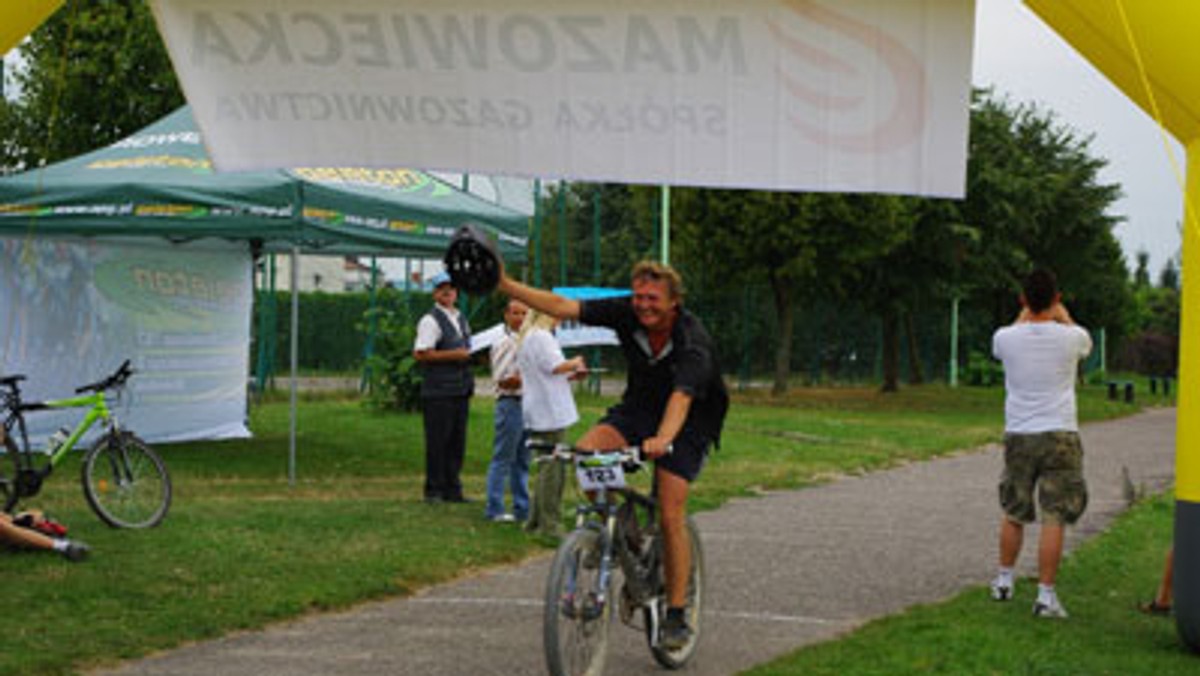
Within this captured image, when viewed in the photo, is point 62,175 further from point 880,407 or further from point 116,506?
point 880,407

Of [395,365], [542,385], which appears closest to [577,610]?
[542,385]

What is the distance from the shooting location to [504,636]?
26.5ft

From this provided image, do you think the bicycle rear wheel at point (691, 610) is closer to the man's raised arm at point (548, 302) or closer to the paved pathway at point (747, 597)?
the paved pathway at point (747, 597)

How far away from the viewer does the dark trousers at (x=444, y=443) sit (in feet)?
43.5

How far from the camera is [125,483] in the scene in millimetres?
11023

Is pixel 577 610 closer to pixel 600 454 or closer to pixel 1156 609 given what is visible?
pixel 600 454

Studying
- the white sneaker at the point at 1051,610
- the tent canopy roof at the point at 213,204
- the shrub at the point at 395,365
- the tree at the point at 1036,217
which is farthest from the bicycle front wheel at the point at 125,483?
the tree at the point at 1036,217

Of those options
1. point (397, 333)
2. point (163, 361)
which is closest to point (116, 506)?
point (163, 361)

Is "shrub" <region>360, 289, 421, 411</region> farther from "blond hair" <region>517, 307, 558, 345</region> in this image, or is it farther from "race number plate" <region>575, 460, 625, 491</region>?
"race number plate" <region>575, 460, 625, 491</region>

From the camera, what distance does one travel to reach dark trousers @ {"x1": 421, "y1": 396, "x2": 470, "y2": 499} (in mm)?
13250

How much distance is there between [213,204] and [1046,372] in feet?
28.3

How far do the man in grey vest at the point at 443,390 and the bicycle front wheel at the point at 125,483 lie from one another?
2581 mm

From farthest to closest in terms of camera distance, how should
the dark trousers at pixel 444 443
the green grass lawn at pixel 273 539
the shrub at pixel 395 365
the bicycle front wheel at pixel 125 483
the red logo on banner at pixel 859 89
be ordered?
the shrub at pixel 395 365
the dark trousers at pixel 444 443
the bicycle front wheel at pixel 125 483
the red logo on banner at pixel 859 89
the green grass lawn at pixel 273 539

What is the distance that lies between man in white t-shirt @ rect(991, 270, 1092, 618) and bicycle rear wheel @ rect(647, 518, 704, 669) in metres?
2.12
